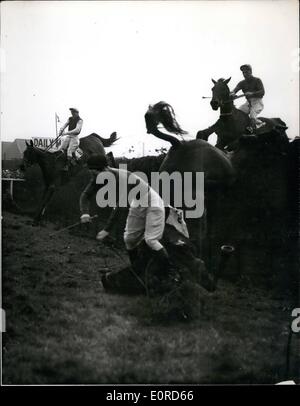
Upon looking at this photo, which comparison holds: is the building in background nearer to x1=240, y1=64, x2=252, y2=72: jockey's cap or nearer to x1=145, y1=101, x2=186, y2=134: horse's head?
x1=145, y1=101, x2=186, y2=134: horse's head

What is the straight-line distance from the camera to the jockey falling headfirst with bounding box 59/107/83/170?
5262 millimetres

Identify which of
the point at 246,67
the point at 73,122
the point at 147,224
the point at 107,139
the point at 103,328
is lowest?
the point at 103,328

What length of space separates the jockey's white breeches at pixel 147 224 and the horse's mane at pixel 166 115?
70cm

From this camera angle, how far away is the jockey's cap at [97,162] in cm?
534

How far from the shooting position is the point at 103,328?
5.10m

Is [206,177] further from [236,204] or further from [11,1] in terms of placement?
[11,1]

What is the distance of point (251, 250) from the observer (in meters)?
5.38

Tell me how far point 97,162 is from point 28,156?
0.73m

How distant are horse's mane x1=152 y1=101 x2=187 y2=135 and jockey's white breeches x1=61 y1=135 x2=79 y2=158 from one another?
870 millimetres

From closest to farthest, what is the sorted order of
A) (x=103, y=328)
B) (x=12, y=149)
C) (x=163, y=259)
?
(x=103, y=328), (x=163, y=259), (x=12, y=149)

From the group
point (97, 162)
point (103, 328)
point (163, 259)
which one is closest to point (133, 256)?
point (163, 259)

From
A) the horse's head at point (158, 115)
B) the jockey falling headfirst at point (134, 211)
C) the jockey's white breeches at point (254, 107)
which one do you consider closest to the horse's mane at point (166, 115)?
the horse's head at point (158, 115)

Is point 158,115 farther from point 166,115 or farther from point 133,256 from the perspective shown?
point 133,256

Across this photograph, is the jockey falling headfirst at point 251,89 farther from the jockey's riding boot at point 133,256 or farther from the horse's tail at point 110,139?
the jockey's riding boot at point 133,256
